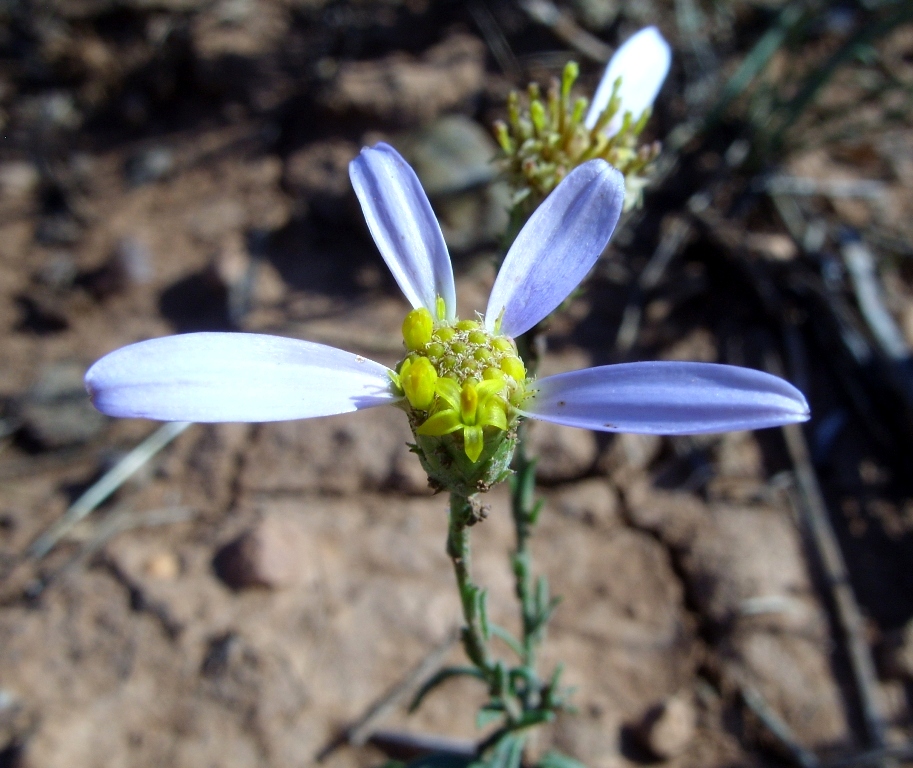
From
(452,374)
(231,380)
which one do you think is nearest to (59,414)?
(231,380)

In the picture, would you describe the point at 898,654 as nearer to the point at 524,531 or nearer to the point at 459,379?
the point at 524,531

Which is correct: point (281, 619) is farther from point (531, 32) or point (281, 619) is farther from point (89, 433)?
point (531, 32)

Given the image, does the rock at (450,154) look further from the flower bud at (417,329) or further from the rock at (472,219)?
the flower bud at (417,329)

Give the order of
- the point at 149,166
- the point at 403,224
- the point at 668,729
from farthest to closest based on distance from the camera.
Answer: the point at 149,166 < the point at 668,729 < the point at 403,224

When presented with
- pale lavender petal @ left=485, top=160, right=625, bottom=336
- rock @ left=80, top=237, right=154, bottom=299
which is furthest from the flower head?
rock @ left=80, top=237, right=154, bottom=299

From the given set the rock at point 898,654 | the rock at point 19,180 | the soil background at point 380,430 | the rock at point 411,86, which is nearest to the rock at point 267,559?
the soil background at point 380,430

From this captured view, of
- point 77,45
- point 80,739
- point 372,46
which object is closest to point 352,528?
point 80,739
